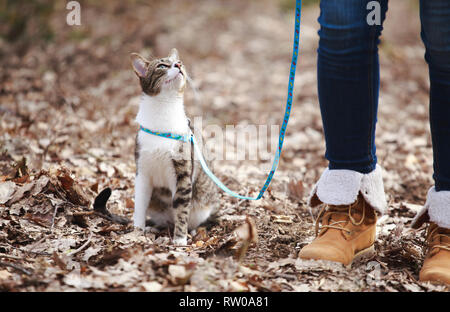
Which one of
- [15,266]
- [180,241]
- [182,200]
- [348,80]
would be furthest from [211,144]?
[15,266]

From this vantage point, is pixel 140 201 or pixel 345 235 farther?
pixel 140 201

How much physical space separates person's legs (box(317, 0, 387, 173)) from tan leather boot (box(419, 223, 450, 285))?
48cm

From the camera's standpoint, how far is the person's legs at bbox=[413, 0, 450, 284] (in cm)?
216

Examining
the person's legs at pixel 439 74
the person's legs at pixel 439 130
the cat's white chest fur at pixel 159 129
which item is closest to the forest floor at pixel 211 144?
the person's legs at pixel 439 130

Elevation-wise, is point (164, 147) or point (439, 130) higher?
point (439, 130)

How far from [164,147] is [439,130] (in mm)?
1513

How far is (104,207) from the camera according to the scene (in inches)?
115

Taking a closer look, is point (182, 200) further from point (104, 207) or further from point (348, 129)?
point (348, 129)

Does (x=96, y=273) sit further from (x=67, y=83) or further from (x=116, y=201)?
(x=67, y=83)

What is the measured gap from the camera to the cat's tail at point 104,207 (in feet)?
9.45

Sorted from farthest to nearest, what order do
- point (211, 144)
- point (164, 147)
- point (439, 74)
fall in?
point (211, 144) → point (164, 147) → point (439, 74)

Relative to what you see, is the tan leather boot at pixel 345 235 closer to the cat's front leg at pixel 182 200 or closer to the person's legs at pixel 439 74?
the person's legs at pixel 439 74

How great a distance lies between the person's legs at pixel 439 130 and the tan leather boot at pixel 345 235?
0.30 metres
